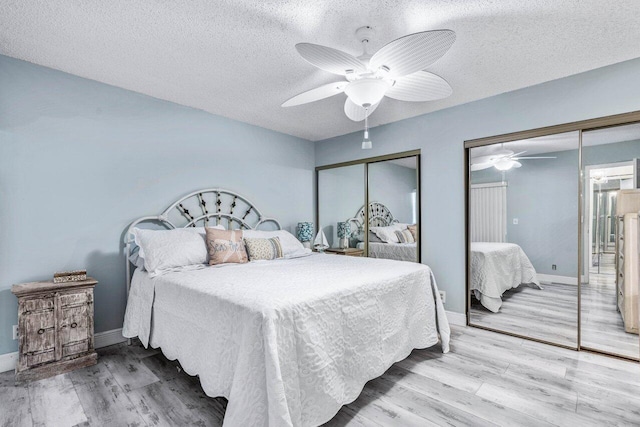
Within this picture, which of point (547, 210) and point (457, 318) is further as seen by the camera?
point (457, 318)

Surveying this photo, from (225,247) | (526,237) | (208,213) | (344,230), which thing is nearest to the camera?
(225,247)

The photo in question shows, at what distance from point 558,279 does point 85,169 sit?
441cm

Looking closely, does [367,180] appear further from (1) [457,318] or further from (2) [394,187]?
(1) [457,318]

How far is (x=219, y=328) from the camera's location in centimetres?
176

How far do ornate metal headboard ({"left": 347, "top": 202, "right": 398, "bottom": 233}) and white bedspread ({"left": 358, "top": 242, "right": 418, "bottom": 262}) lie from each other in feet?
0.87

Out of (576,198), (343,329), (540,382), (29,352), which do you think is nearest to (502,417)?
(540,382)

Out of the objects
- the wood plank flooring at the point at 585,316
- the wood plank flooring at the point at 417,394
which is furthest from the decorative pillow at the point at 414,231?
the wood plank flooring at the point at 417,394

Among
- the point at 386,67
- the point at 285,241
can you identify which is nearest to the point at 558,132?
the point at 386,67

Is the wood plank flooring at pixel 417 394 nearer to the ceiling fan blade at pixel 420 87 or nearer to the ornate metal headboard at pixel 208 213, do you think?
the ornate metal headboard at pixel 208 213

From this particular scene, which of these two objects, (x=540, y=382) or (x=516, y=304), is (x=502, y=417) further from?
(x=516, y=304)

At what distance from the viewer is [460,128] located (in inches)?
134

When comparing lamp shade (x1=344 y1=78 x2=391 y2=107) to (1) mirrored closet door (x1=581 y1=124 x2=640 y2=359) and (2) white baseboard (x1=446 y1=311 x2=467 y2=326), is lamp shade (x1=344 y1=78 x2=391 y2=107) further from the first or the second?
(2) white baseboard (x1=446 y1=311 x2=467 y2=326)

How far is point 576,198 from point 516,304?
3.79 feet

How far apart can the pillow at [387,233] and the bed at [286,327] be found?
1.27m
